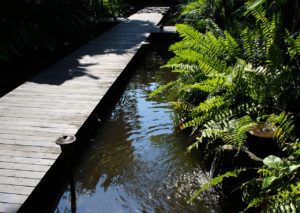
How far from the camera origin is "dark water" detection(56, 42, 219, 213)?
404 centimetres

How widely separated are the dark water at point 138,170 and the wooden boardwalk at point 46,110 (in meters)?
0.53

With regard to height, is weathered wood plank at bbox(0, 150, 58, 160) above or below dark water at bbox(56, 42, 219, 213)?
above

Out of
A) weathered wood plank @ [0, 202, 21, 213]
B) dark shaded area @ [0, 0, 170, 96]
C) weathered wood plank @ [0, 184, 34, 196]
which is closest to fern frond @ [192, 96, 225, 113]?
→ weathered wood plank @ [0, 184, 34, 196]

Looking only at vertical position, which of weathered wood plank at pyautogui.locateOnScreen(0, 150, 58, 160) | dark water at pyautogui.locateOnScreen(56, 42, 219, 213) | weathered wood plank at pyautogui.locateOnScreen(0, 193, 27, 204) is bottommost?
dark water at pyautogui.locateOnScreen(56, 42, 219, 213)

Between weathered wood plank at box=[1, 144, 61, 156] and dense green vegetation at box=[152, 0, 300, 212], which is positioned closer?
dense green vegetation at box=[152, 0, 300, 212]

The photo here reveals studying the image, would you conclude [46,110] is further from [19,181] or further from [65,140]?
[19,181]

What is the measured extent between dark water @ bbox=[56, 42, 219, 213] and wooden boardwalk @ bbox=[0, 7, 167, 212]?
534 mm

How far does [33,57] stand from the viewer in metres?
9.55

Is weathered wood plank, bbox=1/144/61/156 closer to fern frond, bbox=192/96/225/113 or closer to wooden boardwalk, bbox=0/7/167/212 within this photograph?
wooden boardwalk, bbox=0/7/167/212

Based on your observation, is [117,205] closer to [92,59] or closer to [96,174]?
[96,174]

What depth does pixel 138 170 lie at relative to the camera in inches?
185

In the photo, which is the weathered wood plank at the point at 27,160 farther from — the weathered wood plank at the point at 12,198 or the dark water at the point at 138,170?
the weathered wood plank at the point at 12,198

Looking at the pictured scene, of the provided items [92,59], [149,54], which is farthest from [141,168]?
[149,54]

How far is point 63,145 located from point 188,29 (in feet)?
7.75
